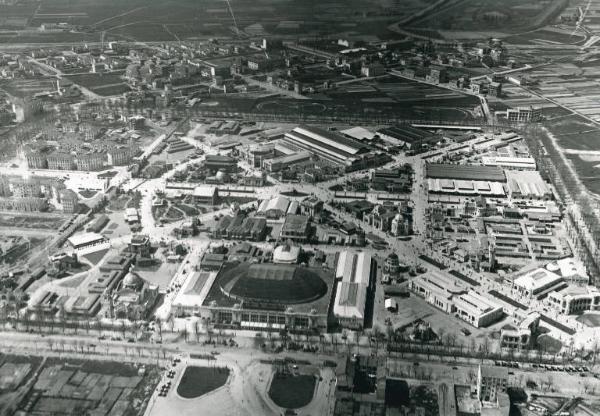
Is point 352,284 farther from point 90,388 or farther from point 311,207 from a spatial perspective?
point 90,388

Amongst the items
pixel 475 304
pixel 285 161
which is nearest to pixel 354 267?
pixel 475 304

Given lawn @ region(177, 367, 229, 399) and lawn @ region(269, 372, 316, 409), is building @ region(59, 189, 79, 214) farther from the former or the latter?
lawn @ region(269, 372, 316, 409)

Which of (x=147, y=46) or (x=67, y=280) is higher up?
(x=147, y=46)

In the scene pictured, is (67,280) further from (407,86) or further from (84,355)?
(407,86)

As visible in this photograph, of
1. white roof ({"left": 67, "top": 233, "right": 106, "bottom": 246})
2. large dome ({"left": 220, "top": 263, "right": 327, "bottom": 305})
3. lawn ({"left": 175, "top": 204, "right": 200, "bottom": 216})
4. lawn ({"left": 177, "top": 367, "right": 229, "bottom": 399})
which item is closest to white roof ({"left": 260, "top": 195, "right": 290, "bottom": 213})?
lawn ({"left": 175, "top": 204, "right": 200, "bottom": 216})

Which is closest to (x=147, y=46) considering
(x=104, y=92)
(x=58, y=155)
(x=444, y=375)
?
(x=104, y=92)

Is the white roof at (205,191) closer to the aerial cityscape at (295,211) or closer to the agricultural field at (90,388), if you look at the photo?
the aerial cityscape at (295,211)

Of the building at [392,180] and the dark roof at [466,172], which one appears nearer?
the building at [392,180]

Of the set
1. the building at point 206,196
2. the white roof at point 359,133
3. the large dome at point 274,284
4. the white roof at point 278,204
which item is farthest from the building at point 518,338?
the white roof at point 359,133
